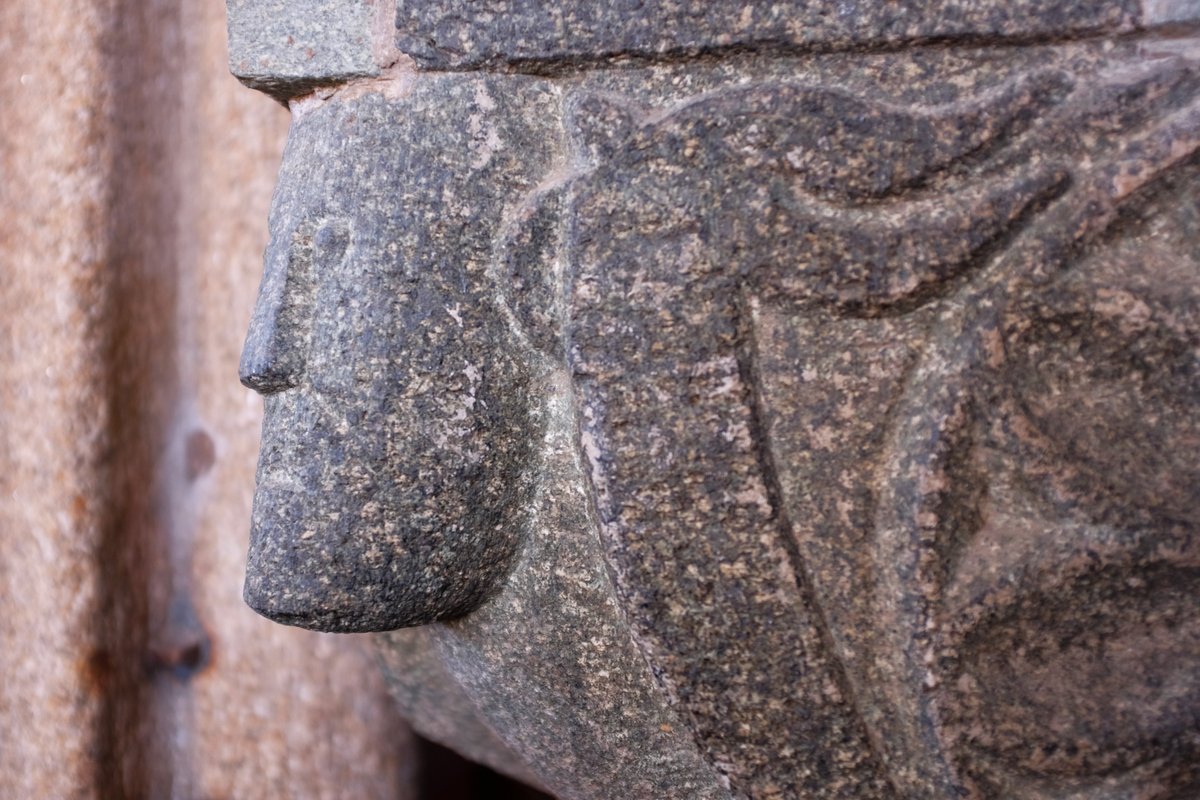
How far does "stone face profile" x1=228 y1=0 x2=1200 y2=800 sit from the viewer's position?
55cm

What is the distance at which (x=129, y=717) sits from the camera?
1.18m

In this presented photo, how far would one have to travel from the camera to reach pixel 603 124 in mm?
605

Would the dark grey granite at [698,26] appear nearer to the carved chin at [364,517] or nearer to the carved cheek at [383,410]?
the carved cheek at [383,410]

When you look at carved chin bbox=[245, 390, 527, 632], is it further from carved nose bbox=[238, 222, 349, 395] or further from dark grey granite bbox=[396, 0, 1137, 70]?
dark grey granite bbox=[396, 0, 1137, 70]

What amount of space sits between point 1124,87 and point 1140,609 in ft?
1.08

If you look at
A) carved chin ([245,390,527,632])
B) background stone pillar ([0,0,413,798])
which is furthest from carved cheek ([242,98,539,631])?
background stone pillar ([0,0,413,798])

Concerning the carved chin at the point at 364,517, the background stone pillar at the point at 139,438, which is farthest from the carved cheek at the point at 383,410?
the background stone pillar at the point at 139,438

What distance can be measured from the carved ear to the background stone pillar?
65 cm

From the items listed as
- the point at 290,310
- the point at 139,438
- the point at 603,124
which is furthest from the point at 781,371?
the point at 139,438

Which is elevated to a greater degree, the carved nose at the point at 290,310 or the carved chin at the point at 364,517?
the carved nose at the point at 290,310

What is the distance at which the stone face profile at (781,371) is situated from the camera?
1.79 ft

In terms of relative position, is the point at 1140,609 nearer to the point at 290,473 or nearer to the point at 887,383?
the point at 887,383

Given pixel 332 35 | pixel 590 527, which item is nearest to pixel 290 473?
pixel 590 527

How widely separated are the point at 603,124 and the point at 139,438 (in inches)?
35.4
